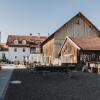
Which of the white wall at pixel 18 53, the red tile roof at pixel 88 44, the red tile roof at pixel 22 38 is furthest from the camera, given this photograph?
the red tile roof at pixel 22 38

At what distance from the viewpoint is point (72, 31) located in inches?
2256

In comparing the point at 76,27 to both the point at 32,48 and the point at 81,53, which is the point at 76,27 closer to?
the point at 81,53

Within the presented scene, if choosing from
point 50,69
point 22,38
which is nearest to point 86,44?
point 50,69

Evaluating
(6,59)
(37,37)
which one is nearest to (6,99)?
(6,59)

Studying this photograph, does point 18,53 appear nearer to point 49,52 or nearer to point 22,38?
point 22,38

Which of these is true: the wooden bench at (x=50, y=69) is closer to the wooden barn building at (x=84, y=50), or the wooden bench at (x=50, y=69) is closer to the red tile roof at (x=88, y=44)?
the wooden barn building at (x=84, y=50)

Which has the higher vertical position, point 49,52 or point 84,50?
point 49,52

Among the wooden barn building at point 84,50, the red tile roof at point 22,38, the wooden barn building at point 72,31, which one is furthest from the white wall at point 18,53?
the wooden barn building at point 84,50

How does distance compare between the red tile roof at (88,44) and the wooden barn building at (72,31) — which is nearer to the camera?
the red tile roof at (88,44)

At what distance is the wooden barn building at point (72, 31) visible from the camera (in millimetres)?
56062

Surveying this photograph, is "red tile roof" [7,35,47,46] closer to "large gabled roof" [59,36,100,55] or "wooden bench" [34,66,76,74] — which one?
"large gabled roof" [59,36,100,55]

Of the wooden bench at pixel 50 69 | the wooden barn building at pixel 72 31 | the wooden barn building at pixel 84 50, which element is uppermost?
the wooden barn building at pixel 72 31

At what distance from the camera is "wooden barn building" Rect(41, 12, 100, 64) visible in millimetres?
56062

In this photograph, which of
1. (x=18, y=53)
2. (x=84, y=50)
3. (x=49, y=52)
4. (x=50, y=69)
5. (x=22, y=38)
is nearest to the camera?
(x=50, y=69)
